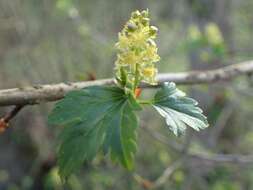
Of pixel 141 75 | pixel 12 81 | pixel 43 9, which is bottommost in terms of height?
pixel 12 81

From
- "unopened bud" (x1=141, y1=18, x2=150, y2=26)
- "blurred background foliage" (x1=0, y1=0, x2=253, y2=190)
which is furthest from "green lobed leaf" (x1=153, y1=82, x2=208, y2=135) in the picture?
"blurred background foliage" (x1=0, y1=0, x2=253, y2=190)

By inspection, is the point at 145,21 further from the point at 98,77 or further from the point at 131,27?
the point at 98,77

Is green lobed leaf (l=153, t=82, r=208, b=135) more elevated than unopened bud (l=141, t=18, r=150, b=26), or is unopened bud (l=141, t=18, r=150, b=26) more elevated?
unopened bud (l=141, t=18, r=150, b=26)

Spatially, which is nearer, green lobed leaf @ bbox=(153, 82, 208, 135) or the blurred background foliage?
green lobed leaf @ bbox=(153, 82, 208, 135)

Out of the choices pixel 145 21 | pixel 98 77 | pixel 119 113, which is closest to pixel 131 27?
pixel 145 21

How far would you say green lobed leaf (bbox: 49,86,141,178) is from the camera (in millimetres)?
954

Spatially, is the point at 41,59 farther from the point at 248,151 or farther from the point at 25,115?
the point at 248,151

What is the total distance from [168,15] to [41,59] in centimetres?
234

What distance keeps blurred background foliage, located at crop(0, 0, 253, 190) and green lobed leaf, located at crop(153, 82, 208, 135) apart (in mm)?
3078

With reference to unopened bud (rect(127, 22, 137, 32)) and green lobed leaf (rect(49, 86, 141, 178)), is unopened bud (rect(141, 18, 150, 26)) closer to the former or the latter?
unopened bud (rect(127, 22, 137, 32))

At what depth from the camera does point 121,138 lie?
38.1 inches

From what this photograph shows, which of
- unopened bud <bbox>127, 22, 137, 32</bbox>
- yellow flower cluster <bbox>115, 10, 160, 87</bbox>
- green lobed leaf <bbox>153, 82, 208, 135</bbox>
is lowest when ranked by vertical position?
green lobed leaf <bbox>153, 82, 208, 135</bbox>

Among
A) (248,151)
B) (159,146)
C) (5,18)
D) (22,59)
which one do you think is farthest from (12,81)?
(248,151)

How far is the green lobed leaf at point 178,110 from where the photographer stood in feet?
3.27
